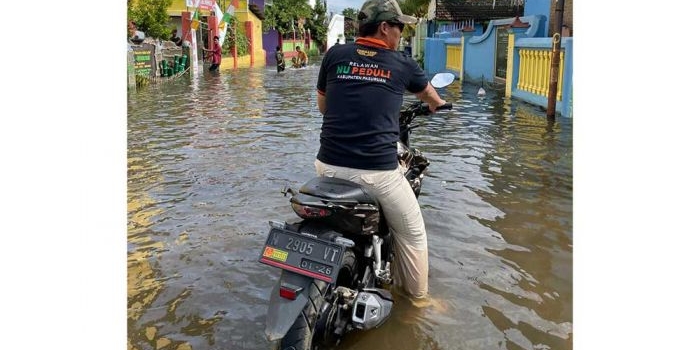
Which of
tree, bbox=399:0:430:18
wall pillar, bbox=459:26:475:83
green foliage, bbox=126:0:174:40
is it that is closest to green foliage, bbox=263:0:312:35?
tree, bbox=399:0:430:18

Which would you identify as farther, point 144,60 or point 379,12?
point 144,60

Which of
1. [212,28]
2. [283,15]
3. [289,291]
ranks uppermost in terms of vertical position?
[283,15]

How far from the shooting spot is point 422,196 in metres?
5.74

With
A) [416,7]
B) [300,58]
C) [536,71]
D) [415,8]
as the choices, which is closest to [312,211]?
[536,71]

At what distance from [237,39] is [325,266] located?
2812 centimetres

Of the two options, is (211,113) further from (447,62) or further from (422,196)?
(447,62)

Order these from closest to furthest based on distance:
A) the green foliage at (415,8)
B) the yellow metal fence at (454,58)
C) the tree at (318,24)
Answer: the yellow metal fence at (454,58)
the green foliage at (415,8)
the tree at (318,24)

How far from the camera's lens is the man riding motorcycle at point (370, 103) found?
293 centimetres

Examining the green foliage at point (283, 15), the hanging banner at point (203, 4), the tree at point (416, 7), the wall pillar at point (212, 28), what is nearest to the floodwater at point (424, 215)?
the hanging banner at point (203, 4)

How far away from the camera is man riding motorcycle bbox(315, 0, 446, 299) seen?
9.60 ft

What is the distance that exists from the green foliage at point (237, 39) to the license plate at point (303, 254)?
25143 millimetres

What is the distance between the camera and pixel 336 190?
2.78 meters

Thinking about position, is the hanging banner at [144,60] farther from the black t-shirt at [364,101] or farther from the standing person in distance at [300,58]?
the black t-shirt at [364,101]

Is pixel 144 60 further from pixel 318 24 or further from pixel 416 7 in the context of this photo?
pixel 318 24
